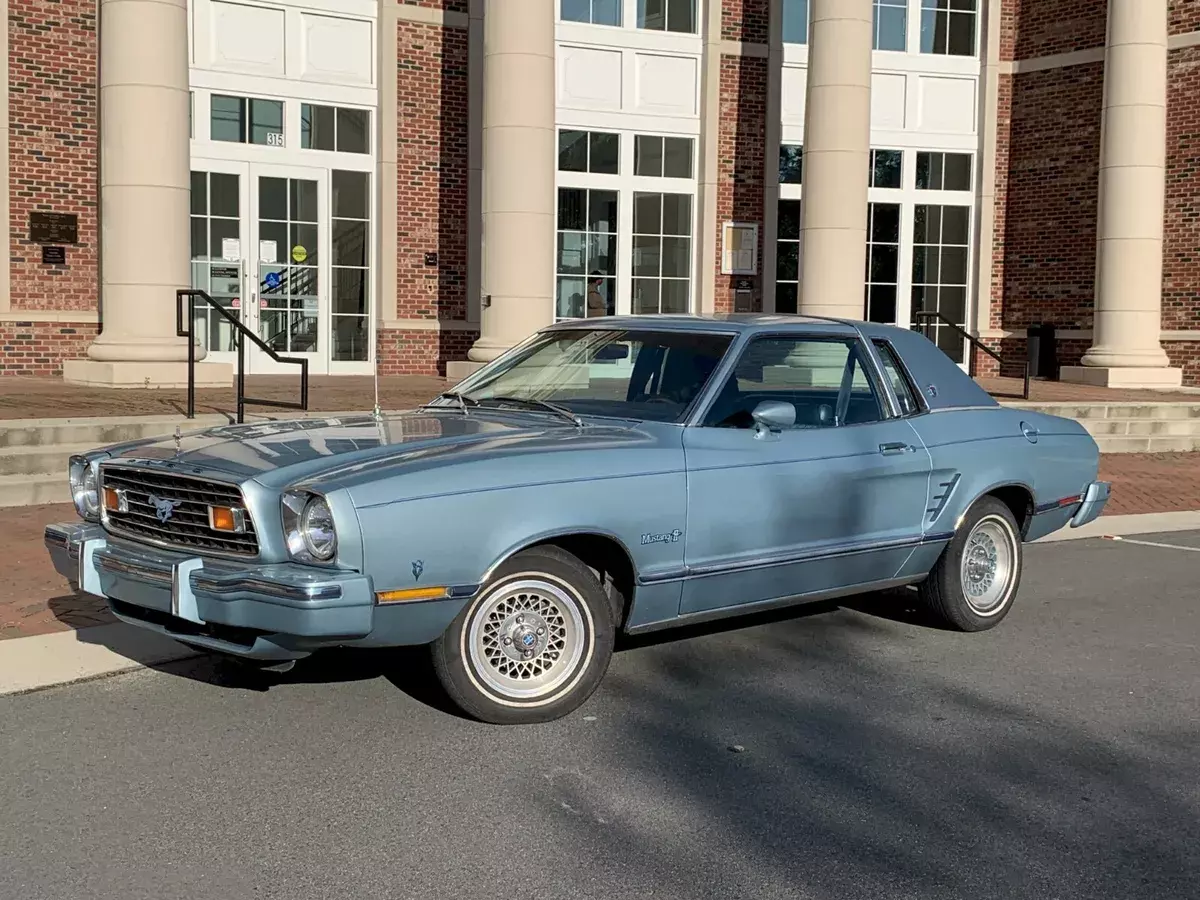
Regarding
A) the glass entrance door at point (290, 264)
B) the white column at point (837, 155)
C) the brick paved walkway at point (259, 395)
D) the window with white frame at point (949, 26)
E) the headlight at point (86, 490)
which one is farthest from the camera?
the window with white frame at point (949, 26)

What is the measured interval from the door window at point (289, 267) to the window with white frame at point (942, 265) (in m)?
9.90

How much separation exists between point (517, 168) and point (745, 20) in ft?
22.2

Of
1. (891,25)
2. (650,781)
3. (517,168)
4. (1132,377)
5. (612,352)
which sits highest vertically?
(891,25)

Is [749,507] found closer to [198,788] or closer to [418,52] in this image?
[198,788]

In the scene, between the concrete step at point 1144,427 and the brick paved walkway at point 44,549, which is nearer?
the brick paved walkway at point 44,549

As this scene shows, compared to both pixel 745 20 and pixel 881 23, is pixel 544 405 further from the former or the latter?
pixel 881 23

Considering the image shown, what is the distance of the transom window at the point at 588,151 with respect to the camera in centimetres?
2041

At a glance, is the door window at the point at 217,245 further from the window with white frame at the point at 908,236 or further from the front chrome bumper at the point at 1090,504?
the front chrome bumper at the point at 1090,504

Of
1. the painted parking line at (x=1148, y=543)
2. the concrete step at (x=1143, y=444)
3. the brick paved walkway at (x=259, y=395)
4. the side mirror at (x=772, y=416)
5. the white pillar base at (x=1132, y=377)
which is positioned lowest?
the painted parking line at (x=1148, y=543)

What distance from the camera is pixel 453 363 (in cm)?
1789

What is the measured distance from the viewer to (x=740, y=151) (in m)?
21.4

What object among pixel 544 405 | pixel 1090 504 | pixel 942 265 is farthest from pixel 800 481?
pixel 942 265

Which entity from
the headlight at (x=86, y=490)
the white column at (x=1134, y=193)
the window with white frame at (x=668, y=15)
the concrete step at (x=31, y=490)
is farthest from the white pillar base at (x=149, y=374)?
the white column at (x=1134, y=193)

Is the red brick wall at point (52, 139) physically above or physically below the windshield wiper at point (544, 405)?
above
